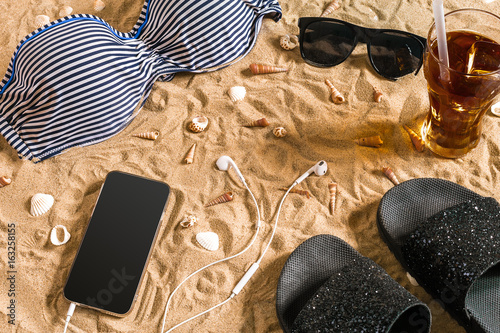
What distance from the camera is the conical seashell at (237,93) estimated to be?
199 cm

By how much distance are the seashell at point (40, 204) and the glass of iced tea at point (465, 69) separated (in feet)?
4.92

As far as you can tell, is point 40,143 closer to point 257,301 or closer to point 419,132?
point 257,301

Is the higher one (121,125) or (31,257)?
(121,125)

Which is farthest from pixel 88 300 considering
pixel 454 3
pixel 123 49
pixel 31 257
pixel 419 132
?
pixel 454 3

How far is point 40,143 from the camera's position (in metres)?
1.92

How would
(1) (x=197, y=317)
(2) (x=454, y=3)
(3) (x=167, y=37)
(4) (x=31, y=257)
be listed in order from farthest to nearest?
(2) (x=454, y=3) → (3) (x=167, y=37) → (4) (x=31, y=257) → (1) (x=197, y=317)

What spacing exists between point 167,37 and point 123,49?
0.20m

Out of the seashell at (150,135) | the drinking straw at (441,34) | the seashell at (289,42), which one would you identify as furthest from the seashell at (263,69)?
the drinking straw at (441,34)

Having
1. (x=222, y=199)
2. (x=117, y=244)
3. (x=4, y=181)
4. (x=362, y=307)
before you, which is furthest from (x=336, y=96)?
(x=4, y=181)

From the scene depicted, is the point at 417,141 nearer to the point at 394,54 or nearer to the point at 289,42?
the point at 394,54

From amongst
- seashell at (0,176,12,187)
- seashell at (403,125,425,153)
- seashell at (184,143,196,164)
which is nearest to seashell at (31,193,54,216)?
seashell at (0,176,12,187)

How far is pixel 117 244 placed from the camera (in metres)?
1.69

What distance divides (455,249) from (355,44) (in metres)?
1.05

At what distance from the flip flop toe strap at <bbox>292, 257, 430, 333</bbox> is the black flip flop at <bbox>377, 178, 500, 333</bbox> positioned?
0.46 feet
